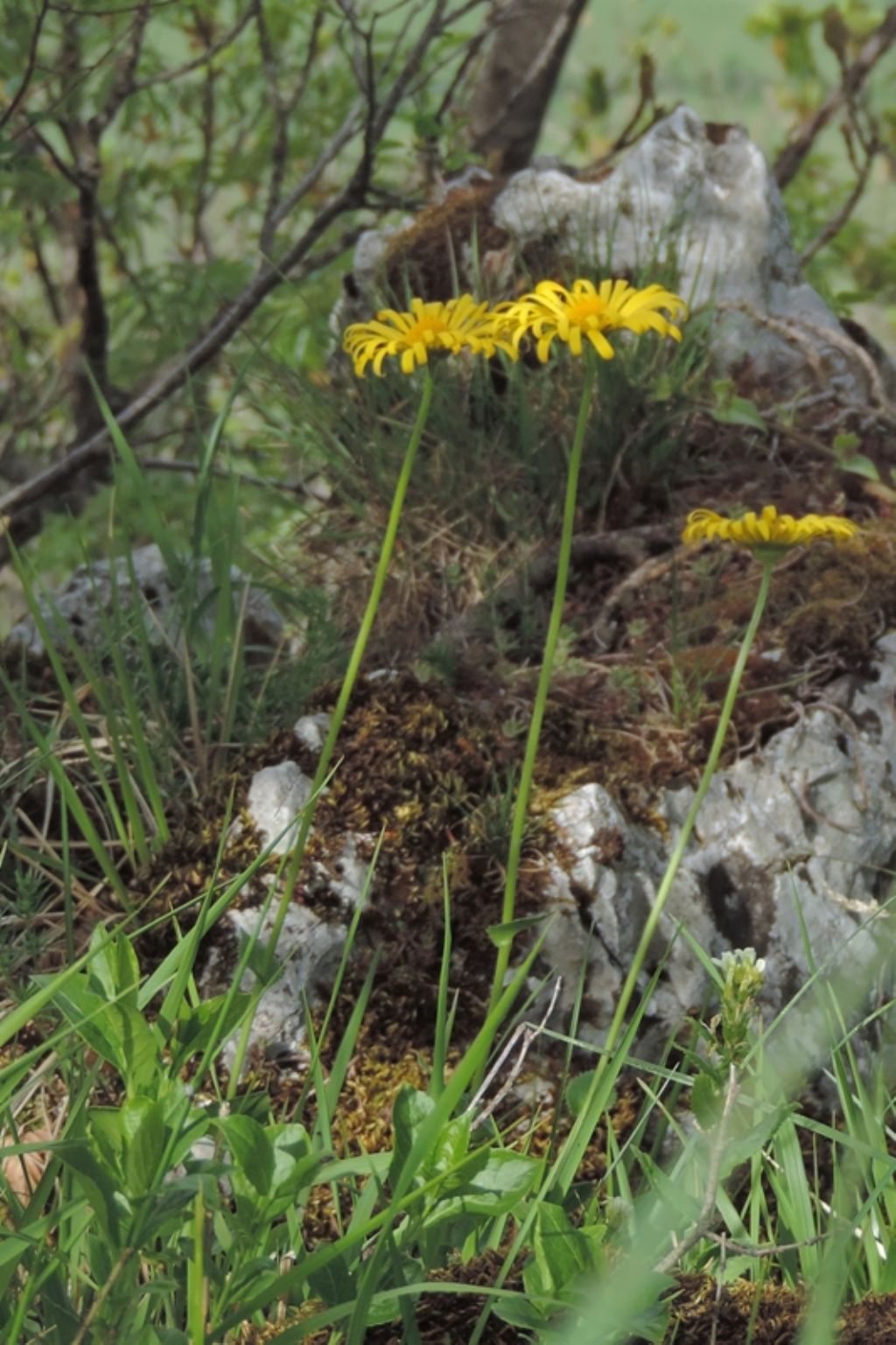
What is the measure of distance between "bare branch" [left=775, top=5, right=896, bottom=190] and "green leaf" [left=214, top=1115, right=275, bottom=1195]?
4.17 m

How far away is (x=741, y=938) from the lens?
86.0 inches

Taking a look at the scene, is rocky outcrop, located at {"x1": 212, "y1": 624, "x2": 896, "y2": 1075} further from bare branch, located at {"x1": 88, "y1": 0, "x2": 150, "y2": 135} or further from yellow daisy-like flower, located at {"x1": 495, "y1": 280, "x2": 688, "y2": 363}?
bare branch, located at {"x1": 88, "y1": 0, "x2": 150, "y2": 135}

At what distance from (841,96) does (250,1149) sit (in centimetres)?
438

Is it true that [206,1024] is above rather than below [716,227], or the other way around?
below

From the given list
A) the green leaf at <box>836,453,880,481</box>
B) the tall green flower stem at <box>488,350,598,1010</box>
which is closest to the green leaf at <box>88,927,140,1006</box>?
the tall green flower stem at <box>488,350,598,1010</box>

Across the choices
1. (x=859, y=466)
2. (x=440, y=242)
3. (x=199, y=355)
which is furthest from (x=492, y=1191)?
(x=199, y=355)

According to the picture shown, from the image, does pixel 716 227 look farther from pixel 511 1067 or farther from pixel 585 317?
pixel 511 1067

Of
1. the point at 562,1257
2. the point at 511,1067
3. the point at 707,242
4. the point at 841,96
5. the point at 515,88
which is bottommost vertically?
the point at 511,1067

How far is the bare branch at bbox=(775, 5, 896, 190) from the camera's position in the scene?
443 centimetres

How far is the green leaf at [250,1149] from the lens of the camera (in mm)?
1206

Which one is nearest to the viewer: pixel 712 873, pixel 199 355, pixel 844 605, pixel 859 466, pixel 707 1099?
pixel 707 1099

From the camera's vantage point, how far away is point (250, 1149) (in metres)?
1.21

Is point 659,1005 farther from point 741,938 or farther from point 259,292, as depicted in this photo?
point 259,292

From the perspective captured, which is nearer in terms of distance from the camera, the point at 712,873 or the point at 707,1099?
the point at 707,1099
